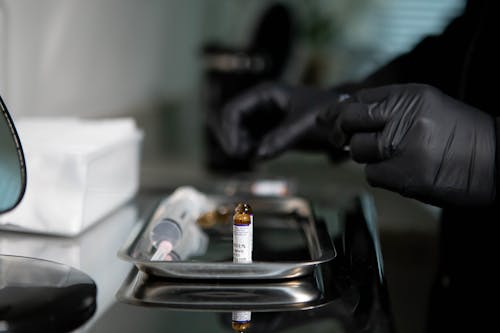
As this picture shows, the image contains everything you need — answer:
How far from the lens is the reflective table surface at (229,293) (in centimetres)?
59

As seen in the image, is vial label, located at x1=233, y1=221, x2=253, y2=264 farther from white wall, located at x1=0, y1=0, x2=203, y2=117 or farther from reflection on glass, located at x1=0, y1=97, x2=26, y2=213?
white wall, located at x1=0, y1=0, x2=203, y2=117

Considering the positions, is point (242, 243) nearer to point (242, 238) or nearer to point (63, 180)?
point (242, 238)

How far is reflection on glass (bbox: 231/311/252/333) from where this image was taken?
58 centimetres

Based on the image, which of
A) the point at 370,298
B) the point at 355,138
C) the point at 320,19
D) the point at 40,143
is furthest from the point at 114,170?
the point at 320,19

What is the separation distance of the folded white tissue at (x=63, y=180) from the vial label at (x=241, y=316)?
0.36 meters

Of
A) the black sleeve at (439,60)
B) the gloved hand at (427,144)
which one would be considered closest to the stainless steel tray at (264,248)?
the gloved hand at (427,144)

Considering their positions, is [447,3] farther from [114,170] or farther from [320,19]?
[114,170]

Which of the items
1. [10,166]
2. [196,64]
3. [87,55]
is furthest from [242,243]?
[196,64]

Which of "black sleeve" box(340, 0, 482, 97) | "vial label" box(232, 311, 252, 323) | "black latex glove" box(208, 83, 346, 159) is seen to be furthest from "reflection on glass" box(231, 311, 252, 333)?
"black sleeve" box(340, 0, 482, 97)

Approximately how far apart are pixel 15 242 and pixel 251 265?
1.16ft

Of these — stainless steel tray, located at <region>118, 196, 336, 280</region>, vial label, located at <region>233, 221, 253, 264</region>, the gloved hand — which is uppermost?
the gloved hand

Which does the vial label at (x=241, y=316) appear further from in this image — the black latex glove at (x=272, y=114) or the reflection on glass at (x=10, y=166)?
the black latex glove at (x=272, y=114)

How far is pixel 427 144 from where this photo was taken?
2.76 ft

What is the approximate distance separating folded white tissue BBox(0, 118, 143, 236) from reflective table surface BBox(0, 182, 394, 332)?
23 mm
